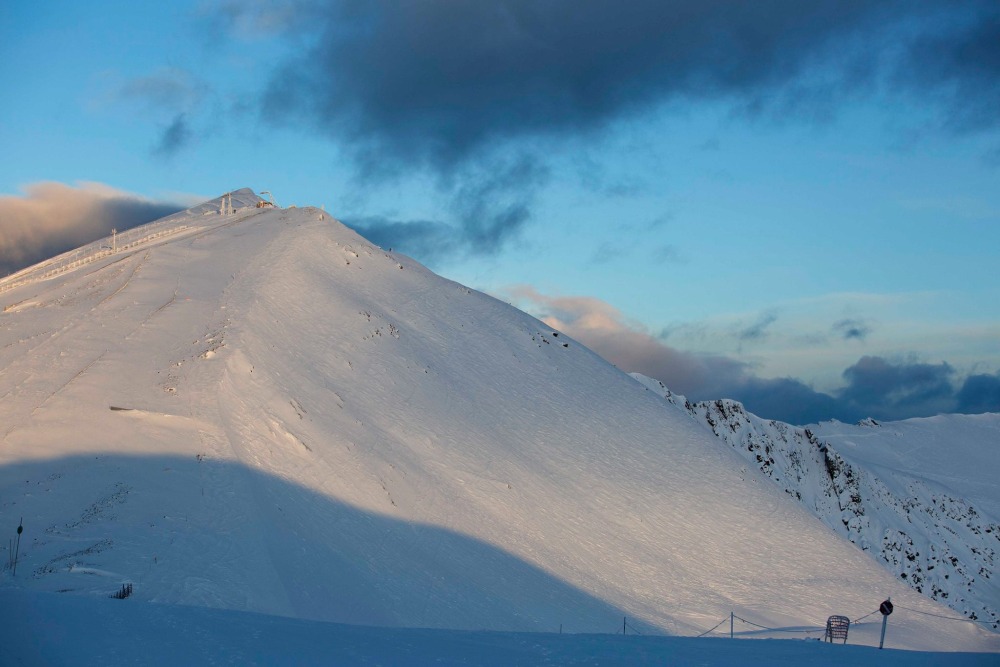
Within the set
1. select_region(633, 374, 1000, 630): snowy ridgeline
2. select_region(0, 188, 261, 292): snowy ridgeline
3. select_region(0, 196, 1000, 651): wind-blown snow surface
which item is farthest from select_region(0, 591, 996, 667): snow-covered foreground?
select_region(633, 374, 1000, 630): snowy ridgeline

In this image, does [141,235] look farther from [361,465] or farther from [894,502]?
[894,502]

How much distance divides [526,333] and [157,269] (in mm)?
19638

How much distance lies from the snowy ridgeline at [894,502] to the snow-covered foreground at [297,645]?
58513mm

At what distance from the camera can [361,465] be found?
3102 centimetres

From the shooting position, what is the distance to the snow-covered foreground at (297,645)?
10.8m

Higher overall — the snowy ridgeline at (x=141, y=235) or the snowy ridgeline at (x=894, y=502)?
the snowy ridgeline at (x=141, y=235)

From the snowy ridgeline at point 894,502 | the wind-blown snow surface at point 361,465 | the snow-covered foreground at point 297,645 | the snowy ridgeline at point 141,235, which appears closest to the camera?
the snow-covered foreground at point 297,645

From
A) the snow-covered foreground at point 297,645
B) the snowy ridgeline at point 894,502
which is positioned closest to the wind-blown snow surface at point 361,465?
the snow-covered foreground at point 297,645

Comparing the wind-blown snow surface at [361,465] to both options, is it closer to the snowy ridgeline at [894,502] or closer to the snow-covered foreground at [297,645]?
the snow-covered foreground at [297,645]

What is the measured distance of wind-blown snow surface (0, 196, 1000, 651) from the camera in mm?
23484

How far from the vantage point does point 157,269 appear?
42031 mm

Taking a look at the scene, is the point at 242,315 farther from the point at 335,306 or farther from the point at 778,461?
the point at 778,461

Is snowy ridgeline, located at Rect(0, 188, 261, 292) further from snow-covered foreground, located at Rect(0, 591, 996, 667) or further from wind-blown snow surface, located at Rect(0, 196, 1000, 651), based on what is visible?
snow-covered foreground, located at Rect(0, 591, 996, 667)

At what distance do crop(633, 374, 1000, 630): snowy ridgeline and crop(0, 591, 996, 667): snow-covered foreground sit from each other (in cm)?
5851
